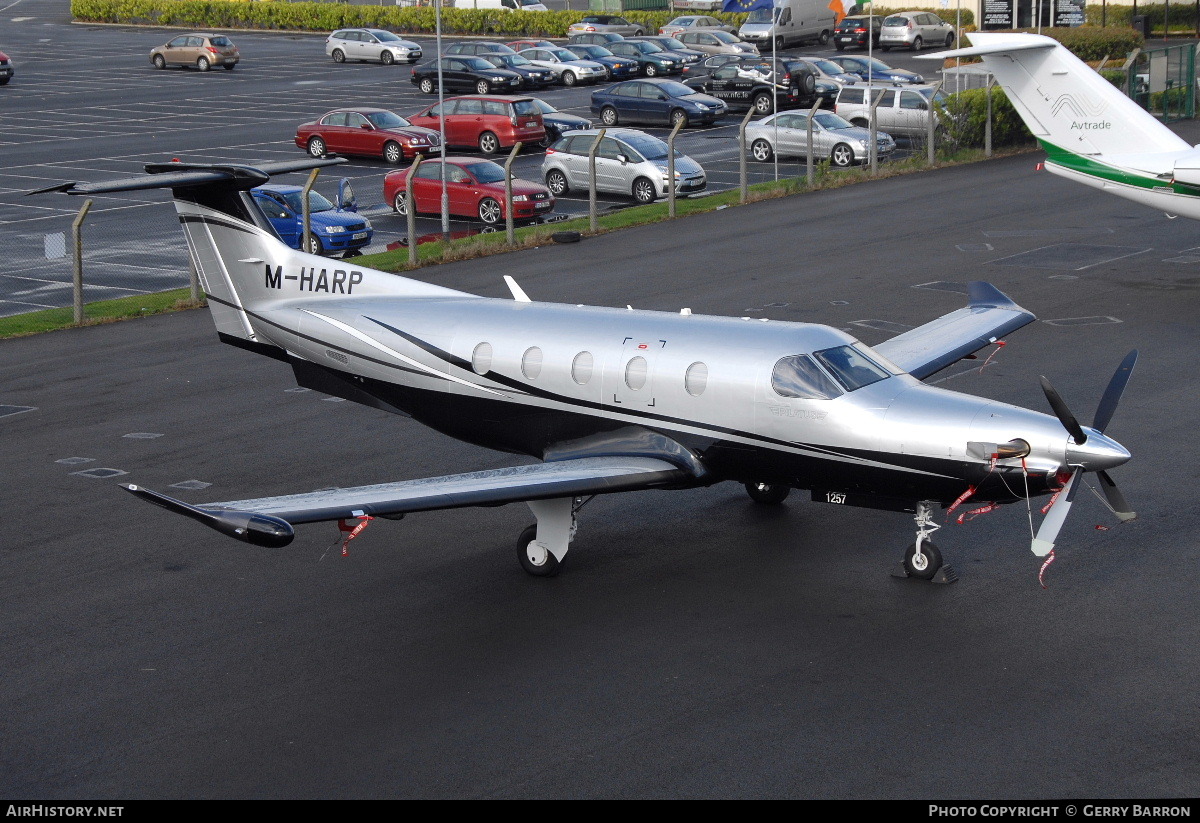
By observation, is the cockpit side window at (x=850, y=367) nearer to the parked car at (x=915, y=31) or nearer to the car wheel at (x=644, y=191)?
the car wheel at (x=644, y=191)

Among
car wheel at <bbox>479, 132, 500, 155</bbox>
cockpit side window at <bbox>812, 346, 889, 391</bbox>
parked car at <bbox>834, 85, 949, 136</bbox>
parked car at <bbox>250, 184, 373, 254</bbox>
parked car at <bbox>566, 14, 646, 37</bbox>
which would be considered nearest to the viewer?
cockpit side window at <bbox>812, 346, 889, 391</bbox>

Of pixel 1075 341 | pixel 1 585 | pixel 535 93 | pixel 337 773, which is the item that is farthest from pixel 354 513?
pixel 535 93

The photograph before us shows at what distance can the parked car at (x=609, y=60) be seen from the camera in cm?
6531

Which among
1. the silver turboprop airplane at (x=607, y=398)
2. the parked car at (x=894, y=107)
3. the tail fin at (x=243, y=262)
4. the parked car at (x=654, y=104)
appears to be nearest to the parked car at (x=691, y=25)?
the parked car at (x=654, y=104)

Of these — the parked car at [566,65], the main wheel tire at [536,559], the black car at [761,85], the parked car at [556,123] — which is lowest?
the main wheel tire at [536,559]

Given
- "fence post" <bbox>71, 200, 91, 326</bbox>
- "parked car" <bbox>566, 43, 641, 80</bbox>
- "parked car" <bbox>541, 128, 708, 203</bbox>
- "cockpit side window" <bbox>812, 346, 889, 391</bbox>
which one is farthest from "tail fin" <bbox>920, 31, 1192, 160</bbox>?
"parked car" <bbox>566, 43, 641, 80</bbox>

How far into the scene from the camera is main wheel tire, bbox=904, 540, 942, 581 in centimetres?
1302

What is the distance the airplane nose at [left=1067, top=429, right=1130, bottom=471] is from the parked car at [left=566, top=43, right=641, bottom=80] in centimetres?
5606

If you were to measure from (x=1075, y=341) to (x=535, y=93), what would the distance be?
44751 millimetres

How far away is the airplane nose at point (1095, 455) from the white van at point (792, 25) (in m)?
61.5

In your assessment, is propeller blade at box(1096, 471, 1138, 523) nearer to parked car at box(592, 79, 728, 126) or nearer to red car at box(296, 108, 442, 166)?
red car at box(296, 108, 442, 166)

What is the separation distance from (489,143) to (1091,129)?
2398 cm

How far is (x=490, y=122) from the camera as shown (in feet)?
149
